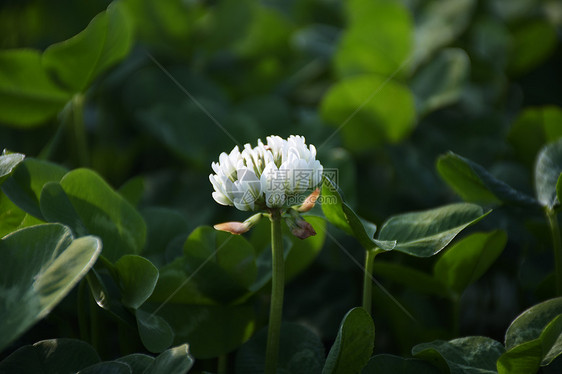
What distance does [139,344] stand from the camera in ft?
2.05

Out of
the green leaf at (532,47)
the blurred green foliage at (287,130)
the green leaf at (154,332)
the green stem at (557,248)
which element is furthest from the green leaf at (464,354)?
the green leaf at (532,47)

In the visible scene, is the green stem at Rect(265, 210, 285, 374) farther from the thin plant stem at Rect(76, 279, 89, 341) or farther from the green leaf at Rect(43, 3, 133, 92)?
the green leaf at Rect(43, 3, 133, 92)

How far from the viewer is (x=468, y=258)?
0.63 meters

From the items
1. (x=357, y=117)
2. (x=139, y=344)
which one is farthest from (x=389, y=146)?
(x=139, y=344)

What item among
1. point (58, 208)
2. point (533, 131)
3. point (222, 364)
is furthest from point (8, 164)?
point (533, 131)

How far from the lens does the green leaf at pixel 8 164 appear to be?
1.65ft

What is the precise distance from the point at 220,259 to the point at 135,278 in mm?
92

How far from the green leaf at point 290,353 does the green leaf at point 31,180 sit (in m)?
0.24

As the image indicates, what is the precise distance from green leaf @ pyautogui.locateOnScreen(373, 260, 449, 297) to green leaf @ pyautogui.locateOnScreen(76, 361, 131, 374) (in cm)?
29

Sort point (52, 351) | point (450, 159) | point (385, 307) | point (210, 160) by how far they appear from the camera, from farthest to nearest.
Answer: point (210, 160) → point (385, 307) → point (450, 159) → point (52, 351)

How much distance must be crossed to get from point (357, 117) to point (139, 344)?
0.49 m

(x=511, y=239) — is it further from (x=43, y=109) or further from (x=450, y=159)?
(x=43, y=109)

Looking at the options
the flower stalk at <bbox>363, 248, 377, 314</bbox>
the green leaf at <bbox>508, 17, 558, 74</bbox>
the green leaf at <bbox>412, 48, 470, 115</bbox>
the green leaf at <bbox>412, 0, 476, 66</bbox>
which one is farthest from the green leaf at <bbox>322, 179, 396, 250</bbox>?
the green leaf at <bbox>508, 17, 558, 74</bbox>

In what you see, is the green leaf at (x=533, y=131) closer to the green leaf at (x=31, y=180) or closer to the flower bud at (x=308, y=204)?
the flower bud at (x=308, y=204)
